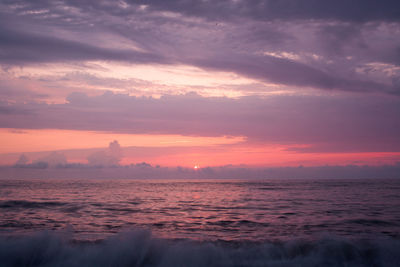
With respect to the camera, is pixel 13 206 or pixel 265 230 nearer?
pixel 265 230

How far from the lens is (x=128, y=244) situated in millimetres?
11898

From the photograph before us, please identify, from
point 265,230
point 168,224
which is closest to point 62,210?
point 168,224

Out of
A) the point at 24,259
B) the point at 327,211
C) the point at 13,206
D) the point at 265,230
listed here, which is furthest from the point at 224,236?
the point at 13,206

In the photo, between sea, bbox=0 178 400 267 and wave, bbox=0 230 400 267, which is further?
sea, bbox=0 178 400 267

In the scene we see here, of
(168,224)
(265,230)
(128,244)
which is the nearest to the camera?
(128,244)

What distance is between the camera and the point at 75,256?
11.4 meters

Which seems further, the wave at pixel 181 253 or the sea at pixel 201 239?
the sea at pixel 201 239

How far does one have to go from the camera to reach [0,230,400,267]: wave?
11.1 metres

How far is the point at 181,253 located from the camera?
38.7ft

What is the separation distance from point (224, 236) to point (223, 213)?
7573 mm

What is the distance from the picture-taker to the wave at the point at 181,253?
1111 cm

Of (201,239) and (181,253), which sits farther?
(201,239)

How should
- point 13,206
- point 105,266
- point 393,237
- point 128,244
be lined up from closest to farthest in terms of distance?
point 105,266
point 128,244
point 393,237
point 13,206

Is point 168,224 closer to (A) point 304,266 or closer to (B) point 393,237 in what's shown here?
(A) point 304,266
